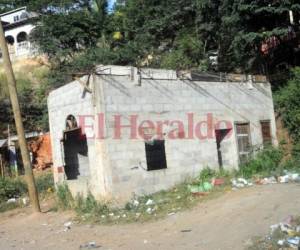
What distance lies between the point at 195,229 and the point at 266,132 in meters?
10.0

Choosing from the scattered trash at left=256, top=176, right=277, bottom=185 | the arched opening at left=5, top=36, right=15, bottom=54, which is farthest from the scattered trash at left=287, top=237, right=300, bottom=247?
the arched opening at left=5, top=36, right=15, bottom=54

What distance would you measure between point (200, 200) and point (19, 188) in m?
8.67

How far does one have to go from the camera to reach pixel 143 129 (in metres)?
14.8

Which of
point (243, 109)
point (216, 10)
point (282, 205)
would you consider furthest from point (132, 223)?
point (216, 10)

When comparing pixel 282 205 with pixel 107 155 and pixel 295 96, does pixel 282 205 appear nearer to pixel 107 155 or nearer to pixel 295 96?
pixel 107 155

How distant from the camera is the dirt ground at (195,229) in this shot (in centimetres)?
933

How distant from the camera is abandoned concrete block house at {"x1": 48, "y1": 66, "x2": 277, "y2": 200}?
553 inches

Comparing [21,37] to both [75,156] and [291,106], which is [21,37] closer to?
[291,106]

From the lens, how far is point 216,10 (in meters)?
23.2

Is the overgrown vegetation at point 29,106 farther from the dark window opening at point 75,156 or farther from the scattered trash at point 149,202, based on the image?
the scattered trash at point 149,202

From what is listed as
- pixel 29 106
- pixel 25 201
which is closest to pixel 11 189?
pixel 25 201

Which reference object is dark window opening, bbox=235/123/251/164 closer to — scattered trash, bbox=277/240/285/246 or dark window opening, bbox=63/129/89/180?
dark window opening, bbox=63/129/89/180

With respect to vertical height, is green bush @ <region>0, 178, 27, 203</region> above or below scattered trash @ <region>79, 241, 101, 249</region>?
above

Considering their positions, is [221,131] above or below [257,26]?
below
